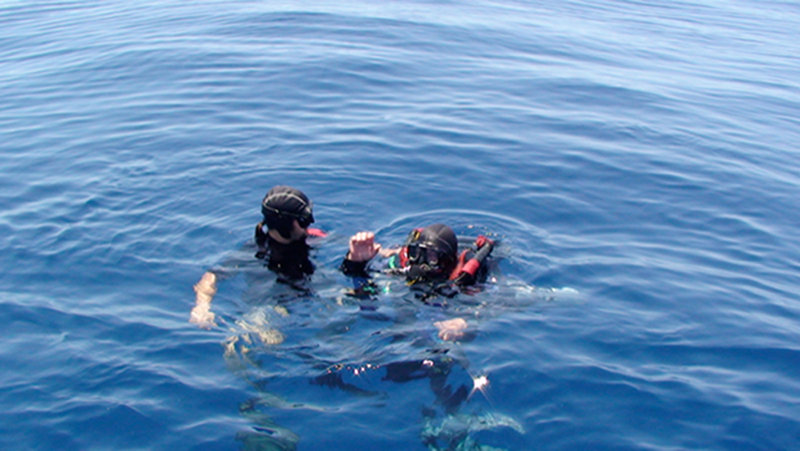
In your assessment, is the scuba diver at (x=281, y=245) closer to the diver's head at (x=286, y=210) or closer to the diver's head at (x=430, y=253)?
the diver's head at (x=286, y=210)

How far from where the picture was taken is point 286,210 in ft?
23.5

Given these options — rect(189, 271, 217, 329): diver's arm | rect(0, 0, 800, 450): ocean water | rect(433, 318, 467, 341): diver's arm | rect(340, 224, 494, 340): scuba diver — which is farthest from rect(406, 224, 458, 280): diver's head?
rect(189, 271, 217, 329): diver's arm

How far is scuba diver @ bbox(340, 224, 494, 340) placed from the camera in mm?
6984

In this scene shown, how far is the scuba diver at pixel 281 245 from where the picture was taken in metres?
7.16

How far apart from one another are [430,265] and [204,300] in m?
2.26

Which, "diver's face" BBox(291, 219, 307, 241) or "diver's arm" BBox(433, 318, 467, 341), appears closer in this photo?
"diver's arm" BBox(433, 318, 467, 341)

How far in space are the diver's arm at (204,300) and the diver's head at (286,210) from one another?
815mm

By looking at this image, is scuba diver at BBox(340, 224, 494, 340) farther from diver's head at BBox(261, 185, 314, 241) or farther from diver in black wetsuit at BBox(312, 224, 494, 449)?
diver's head at BBox(261, 185, 314, 241)

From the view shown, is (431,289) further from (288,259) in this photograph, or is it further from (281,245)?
(281,245)

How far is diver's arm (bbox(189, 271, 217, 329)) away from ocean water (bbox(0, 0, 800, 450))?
0.14 metres

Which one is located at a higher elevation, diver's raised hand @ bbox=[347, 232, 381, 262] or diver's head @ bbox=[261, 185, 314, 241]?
diver's head @ bbox=[261, 185, 314, 241]

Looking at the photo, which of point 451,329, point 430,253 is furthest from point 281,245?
point 451,329

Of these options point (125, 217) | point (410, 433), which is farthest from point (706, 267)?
point (125, 217)

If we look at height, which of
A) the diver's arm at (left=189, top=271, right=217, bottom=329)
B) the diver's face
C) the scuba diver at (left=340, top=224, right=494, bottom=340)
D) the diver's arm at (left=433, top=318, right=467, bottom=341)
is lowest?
the diver's arm at (left=433, top=318, right=467, bottom=341)
